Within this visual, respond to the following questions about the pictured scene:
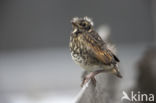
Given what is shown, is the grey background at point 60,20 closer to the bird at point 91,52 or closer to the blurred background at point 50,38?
the blurred background at point 50,38

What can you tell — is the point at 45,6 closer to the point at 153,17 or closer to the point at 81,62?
the point at 153,17

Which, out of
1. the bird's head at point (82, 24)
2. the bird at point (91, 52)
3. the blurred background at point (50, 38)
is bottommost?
the bird at point (91, 52)

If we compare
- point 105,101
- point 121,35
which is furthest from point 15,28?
point 105,101

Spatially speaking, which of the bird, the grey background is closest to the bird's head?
the bird

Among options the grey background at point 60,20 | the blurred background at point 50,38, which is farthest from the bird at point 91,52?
the grey background at point 60,20

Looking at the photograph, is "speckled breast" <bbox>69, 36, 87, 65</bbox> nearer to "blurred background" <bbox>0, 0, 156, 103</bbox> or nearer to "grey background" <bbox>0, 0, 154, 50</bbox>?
"blurred background" <bbox>0, 0, 156, 103</bbox>

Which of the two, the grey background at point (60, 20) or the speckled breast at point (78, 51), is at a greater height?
the grey background at point (60, 20)

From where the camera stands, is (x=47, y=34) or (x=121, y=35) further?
(x=47, y=34)
